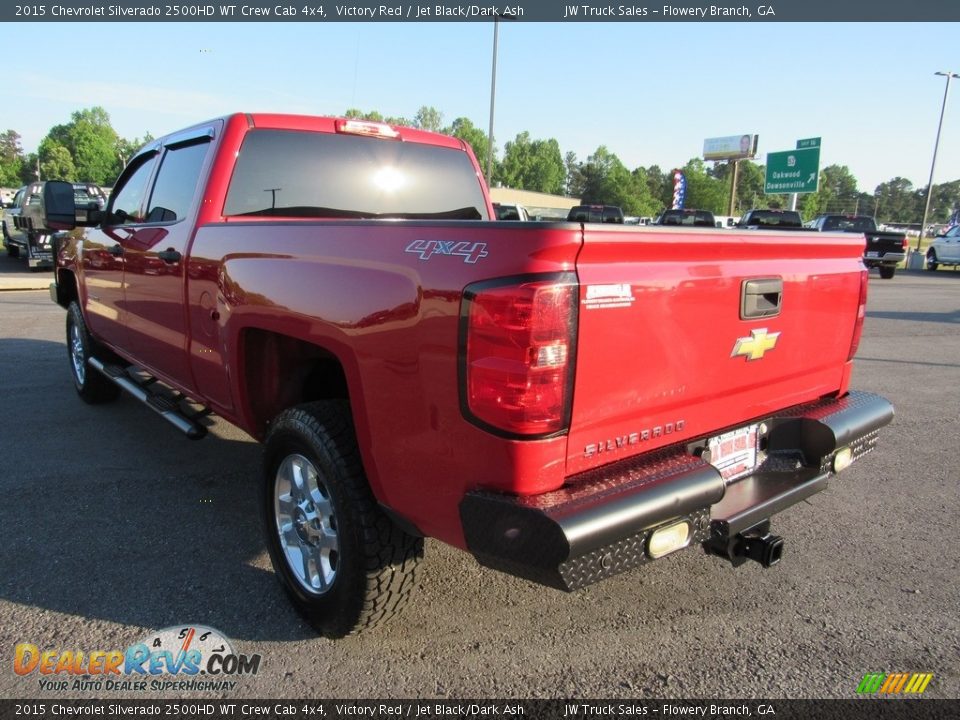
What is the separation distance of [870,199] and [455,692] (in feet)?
558

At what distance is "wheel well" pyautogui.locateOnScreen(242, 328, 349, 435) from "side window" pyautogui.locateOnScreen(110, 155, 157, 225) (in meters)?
1.97

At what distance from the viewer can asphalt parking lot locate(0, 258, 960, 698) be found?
2422 millimetres

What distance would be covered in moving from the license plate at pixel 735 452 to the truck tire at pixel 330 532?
1.17 m

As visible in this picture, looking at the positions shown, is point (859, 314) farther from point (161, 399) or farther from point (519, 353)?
point (161, 399)

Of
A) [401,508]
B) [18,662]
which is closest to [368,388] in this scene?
[401,508]

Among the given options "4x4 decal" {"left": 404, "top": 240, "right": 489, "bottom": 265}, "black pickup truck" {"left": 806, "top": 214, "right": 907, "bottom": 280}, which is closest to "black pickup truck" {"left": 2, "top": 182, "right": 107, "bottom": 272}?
"4x4 decal" {"left": 404, "top": 240, "right": 489, "bottom": 265}

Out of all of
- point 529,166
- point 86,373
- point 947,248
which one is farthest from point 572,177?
point 86,373

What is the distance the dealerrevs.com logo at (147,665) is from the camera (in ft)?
7.81

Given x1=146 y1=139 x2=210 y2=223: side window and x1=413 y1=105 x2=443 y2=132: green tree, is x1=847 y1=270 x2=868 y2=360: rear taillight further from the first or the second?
x1=413 y1=105 x2=443 y2=132: green tree

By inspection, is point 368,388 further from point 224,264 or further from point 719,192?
point 719,192

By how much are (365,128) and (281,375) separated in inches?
68.5

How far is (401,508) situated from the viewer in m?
2.24

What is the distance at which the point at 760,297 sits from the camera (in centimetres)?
247

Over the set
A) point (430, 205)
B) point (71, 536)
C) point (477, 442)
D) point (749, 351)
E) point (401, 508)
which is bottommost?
point (71, 536)
